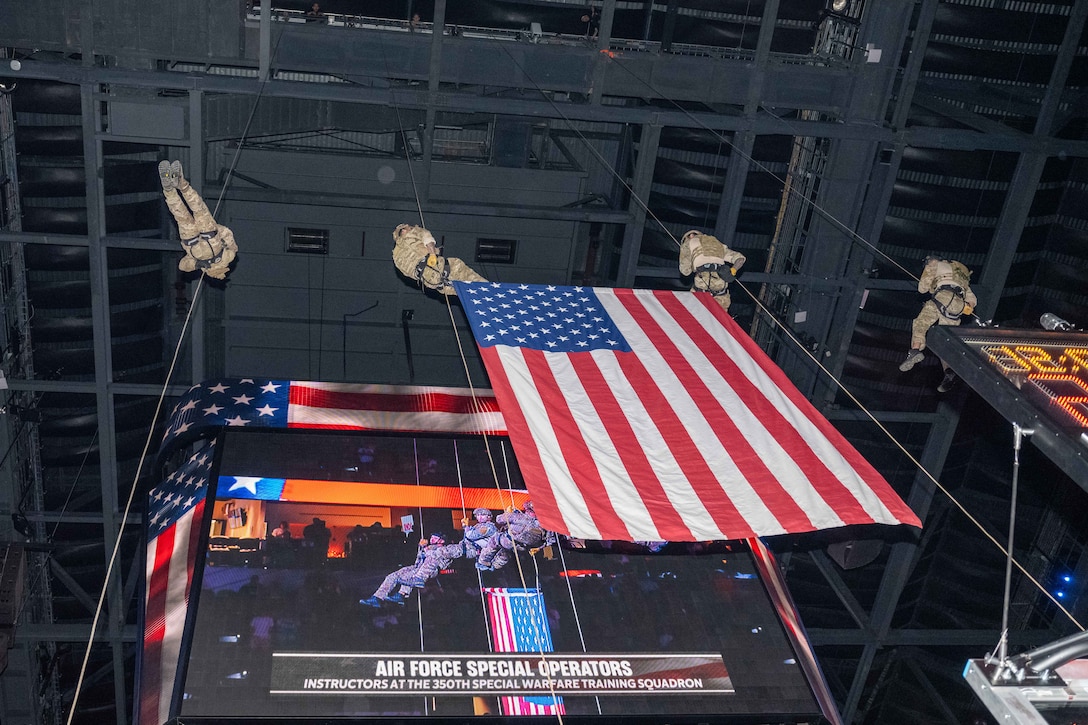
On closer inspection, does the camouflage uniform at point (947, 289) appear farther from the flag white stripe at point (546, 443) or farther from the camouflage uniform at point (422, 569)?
the camouflage uniform at point (422, 569)

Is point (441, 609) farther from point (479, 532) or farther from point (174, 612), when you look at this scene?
point (174, 612)

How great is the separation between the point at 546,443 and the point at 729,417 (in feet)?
6.08

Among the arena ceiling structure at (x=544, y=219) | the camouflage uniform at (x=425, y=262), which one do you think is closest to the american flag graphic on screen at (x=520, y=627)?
the camouflage uniform at (x=425, y=262)

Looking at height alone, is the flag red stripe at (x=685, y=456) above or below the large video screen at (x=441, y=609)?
above

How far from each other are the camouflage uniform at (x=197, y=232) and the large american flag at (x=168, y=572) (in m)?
2.40

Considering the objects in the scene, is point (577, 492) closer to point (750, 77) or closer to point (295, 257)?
point (750, 77)

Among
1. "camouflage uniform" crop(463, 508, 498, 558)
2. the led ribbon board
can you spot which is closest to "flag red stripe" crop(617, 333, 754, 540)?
the led ribbon board

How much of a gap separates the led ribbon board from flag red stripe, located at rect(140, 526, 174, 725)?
7765mm

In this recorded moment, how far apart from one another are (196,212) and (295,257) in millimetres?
3878

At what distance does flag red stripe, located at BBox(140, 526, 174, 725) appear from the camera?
9.70m

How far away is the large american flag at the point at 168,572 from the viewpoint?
32.2ft

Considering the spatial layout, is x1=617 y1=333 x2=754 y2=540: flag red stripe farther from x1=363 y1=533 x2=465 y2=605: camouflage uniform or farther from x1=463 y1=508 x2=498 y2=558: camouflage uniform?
x1=363 y1=533 x2=465 y2=605: camouflage uniform

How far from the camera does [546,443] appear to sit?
8.52 m

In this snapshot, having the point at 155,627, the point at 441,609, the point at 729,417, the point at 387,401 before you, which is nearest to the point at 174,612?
the point at 155,627
